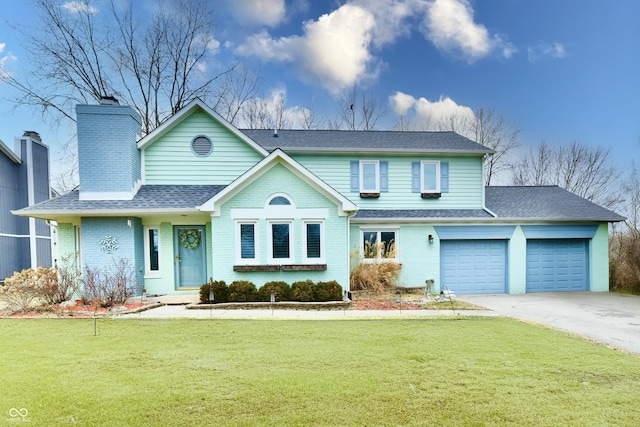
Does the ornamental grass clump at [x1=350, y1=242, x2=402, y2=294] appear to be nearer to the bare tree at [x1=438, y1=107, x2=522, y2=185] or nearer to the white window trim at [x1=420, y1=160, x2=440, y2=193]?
the white window trim at [x1=420, y1=160, x2=440, y2=193]

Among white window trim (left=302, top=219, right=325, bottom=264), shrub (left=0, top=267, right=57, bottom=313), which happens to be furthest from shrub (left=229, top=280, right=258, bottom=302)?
shrub (left=0, top=267, right=57, bottom=313)

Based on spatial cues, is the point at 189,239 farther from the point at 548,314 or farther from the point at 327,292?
the point at 548,314

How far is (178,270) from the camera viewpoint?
12781mm

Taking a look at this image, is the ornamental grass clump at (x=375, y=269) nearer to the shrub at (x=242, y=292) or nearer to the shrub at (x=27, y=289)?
the shrub at (x=242, y=292)

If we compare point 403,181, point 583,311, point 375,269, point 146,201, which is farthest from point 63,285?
point 583,311

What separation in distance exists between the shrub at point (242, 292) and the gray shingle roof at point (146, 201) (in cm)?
316

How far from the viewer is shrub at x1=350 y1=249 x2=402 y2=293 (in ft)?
42.3

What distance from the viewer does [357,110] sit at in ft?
90.4

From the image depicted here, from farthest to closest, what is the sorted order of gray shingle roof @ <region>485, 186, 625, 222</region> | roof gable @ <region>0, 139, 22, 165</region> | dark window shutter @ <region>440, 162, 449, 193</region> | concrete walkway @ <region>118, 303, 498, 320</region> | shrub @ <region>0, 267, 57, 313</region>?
roof gable @ <region>0, 139, 22, 165</region>, dark window shutter @ <region>440, 162, 449, 193</region>, gray shingle roof @ <region>485, 186, 625, 222</region>, shrub @ <region>0, 267, 57, 313</region>, concrete walkway @ <region>118, 303, 498, 320</region>

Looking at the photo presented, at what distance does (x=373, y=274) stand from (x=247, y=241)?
489 centimetres

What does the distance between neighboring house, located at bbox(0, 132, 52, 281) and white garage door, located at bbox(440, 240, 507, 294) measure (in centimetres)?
2069

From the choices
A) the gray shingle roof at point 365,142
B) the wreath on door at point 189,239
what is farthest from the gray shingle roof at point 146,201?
the gray shingle roof at point 365,142

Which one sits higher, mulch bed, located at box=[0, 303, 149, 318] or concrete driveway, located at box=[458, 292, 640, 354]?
mulch bed, located at box=[0, 303, 149, 318]

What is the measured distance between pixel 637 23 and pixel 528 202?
35.7 ft
